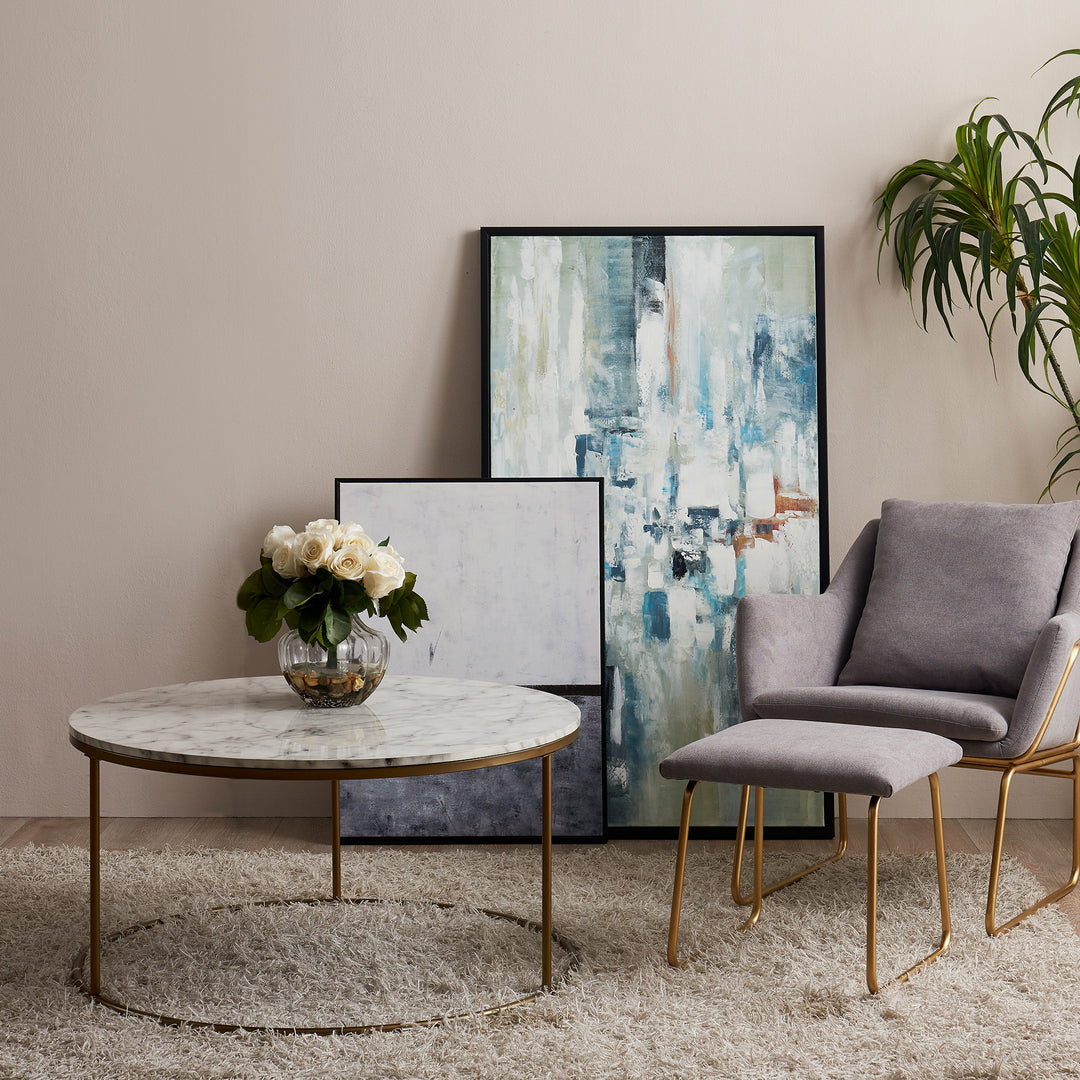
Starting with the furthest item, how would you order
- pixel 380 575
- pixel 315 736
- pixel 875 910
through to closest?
pixel 380 575 < pixel 875 910 < pixel 315 736

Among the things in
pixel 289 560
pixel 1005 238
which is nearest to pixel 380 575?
pixel 289 560

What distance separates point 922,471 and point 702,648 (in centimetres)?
93

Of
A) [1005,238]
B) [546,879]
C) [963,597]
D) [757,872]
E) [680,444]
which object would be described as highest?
[1005,238]

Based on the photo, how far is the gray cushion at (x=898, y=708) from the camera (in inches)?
105

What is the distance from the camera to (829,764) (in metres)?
2.28

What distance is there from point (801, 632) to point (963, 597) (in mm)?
438

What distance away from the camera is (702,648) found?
3.59m

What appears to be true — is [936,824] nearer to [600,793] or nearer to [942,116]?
[600,793]

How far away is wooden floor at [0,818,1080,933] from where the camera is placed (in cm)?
340

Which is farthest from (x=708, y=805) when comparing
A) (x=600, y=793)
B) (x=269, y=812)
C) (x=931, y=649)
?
(x=269, y=812)

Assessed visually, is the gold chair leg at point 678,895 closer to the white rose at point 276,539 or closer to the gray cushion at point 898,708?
the gray cushion at point 898,708

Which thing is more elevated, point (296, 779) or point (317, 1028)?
point (296, 779)

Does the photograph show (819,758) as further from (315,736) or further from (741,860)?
(315,736)

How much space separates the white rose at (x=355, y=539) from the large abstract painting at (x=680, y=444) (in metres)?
1.24
